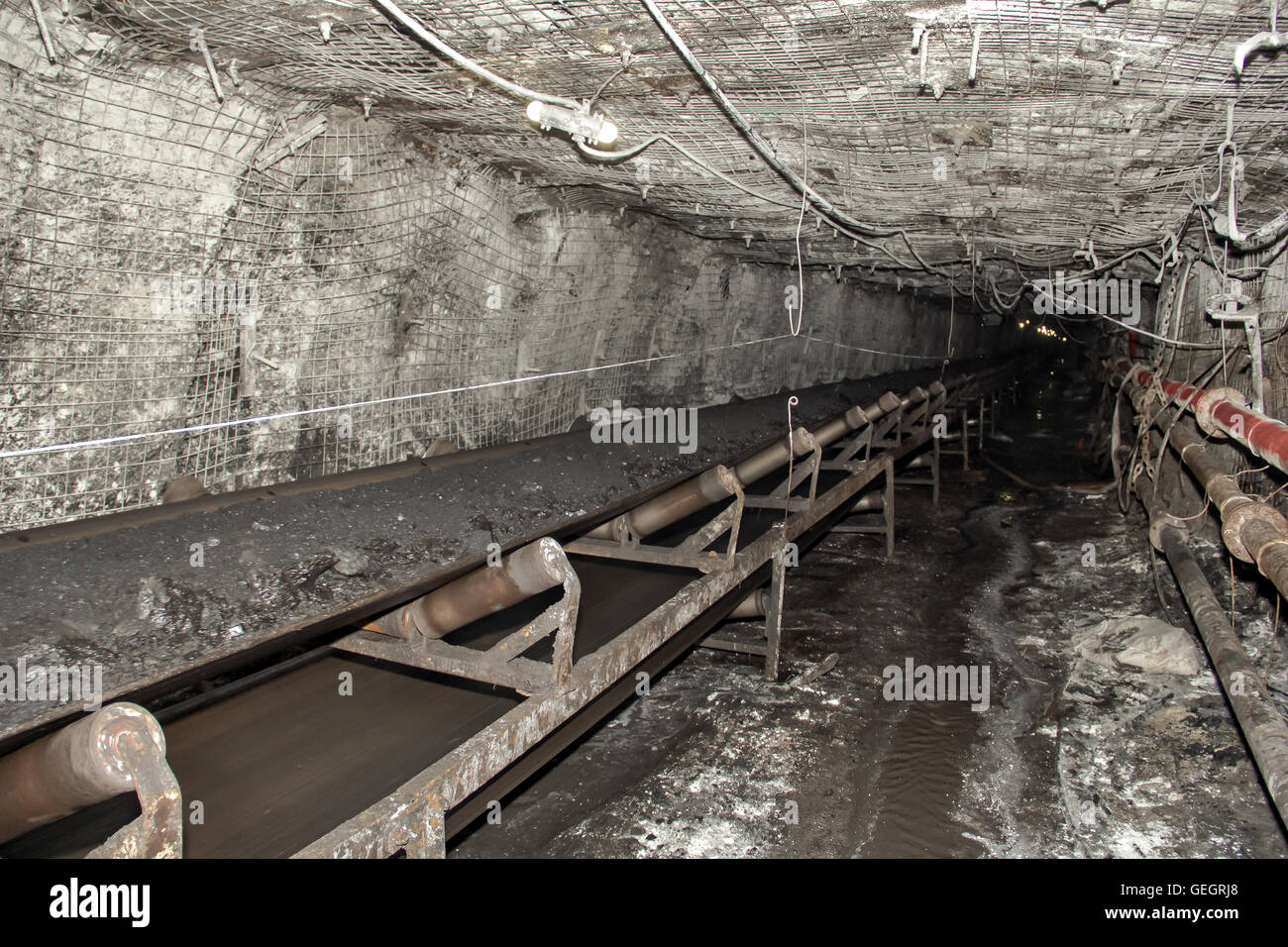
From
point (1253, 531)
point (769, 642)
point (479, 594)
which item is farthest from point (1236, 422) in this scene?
point (479, 594)

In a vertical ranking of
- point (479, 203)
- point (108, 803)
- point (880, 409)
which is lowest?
point (108, 803)

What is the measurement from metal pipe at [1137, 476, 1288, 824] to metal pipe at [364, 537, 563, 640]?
240 cm

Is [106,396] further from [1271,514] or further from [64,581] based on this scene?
[1271,514]

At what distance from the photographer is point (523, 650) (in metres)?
2.80

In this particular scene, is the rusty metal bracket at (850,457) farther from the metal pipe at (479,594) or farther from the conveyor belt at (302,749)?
the metal pipe at (479,594)

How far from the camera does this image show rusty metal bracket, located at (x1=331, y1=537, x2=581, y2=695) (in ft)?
8.68

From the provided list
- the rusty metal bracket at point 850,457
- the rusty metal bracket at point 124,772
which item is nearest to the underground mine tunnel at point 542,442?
the rusty metal bracket at point 124,772

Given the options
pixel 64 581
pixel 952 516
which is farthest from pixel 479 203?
pixel 952 516

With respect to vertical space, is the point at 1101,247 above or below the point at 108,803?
above

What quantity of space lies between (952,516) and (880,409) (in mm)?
3324

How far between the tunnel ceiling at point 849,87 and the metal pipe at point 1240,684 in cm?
207
